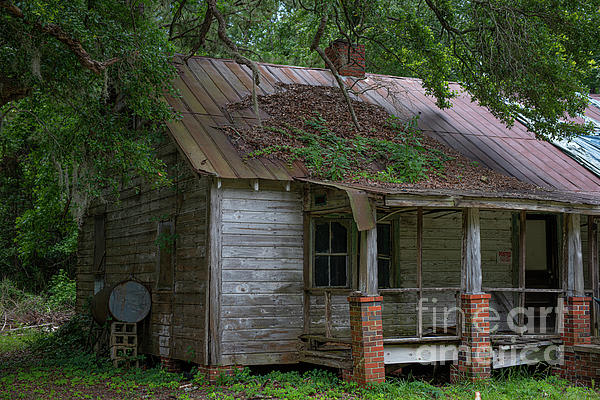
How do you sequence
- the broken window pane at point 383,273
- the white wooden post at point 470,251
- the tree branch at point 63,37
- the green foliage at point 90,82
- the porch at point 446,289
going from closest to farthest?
the tree branch at point 63,37 < the green foliage at point 90,82 < the porch at point 446,289 < the white wooden post at point 470,251 < the broken window pane at point 383,273

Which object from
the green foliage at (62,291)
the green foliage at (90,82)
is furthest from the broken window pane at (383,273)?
the green foliage at (62,291)

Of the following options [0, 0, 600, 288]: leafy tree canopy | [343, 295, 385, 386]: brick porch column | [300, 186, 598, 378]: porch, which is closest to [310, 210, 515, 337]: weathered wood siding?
[300, 186, 598, 378]: porch

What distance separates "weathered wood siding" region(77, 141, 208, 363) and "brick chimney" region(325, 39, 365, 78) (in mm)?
5491

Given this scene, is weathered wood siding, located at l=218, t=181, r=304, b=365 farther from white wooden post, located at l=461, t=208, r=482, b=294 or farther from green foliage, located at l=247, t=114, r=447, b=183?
white wooden post, located at l=461, t=208, r=482, b=294

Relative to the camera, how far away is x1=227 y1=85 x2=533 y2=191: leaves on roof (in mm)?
11211

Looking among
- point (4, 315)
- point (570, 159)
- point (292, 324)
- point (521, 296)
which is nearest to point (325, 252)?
point (292, 324)

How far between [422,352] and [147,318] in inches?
204

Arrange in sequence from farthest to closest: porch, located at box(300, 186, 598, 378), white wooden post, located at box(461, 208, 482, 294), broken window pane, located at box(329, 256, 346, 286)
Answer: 1. broken window pane, located at box(329, 256, 346, 286)
2. white wooden post, located at box(461, 208, 482, 294)
3. porch, located at box(300, 186, 598, 378)

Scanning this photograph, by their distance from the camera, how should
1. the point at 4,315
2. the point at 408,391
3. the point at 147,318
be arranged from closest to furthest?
the point at 408,391
the point at 147,318
the point at 4,315

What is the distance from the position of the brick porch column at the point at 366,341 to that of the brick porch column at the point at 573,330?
345 cm

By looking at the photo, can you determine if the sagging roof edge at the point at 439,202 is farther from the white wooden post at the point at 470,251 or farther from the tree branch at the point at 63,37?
the tree branch at the point at 63,37

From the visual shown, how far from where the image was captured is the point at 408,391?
9.06 meters

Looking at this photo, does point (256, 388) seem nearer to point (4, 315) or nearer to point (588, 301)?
point (588, 301)

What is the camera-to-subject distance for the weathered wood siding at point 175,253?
10.7 meters
